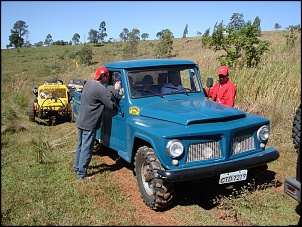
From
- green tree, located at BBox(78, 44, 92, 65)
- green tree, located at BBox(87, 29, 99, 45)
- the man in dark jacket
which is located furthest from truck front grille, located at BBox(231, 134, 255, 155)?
green tree, located at BBox(87, 29, 99, 45)

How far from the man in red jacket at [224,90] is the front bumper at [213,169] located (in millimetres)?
1929

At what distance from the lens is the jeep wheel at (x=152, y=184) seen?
4.32 m

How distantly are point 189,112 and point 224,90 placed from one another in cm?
194

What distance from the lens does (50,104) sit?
36.0 ft

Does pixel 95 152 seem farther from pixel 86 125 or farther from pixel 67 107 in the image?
pixel 67 107

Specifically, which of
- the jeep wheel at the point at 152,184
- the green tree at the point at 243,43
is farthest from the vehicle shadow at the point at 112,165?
the green tree at the point at 243,43

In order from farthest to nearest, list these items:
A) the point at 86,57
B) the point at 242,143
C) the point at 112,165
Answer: the point at 86,57, the point at 112,165, the point at 242,143

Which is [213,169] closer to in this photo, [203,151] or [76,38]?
[203,151]

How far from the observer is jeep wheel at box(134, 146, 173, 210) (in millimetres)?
4316

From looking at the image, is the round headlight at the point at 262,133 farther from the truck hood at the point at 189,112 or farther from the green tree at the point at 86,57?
the green tree at the point at 86,57

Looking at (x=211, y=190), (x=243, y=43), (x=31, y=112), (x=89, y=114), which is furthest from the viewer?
(x=243, y=43)

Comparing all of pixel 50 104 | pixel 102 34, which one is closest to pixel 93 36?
pixel 102 34

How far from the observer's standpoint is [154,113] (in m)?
4.98

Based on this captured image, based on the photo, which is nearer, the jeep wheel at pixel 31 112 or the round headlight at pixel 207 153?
the round headlight at pixel 207 153
